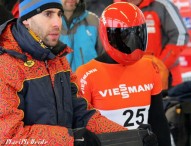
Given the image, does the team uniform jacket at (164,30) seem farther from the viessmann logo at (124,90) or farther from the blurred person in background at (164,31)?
the viessmann logo at (124,90)

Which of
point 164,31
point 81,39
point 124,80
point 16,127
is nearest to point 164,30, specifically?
point 164,31

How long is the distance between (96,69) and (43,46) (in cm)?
79

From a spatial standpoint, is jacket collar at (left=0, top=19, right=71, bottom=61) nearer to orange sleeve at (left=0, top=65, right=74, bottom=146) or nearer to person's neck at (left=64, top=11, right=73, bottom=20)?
orange sleeve at (left=0, top=65, right=74, bottom=146)

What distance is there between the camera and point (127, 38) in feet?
10.8

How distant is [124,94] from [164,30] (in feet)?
6.34

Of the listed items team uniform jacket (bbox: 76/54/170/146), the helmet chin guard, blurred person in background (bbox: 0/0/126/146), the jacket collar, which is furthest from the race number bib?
the jacket collar

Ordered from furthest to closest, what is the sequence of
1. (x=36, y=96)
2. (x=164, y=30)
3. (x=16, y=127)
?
(x=164, y=30) < (x=36, y=96) < (x=16, y=127)

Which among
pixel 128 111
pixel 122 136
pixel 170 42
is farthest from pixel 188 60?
pixel 122 136

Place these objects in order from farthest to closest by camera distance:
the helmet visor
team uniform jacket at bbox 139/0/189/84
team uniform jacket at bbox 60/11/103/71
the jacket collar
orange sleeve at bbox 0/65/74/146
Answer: team uniform jacket at bbox 139/0/189/84
team uniform jacket at bbox 60/11/103/71
the helmet visor
the jacket collar
orange sleeve at bbox 0/65/74/146

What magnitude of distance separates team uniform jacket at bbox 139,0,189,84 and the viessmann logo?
5.58 ft

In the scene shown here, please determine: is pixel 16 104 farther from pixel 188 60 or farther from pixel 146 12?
pixel 188 60

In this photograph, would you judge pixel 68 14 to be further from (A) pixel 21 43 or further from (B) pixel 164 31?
(A) pixel 21 43

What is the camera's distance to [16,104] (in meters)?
2.43

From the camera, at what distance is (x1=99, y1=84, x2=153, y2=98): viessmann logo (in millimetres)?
3311
